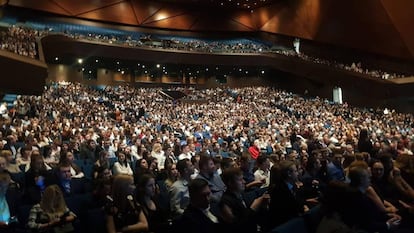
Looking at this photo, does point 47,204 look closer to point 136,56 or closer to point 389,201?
point 389,201

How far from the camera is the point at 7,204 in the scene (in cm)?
443

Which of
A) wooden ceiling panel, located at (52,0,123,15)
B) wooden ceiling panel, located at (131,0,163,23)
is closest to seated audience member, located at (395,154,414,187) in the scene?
wooden ceiling panel, located at (52,0,123,15)

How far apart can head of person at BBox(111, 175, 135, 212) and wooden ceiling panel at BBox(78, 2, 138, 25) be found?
33930 millimetres

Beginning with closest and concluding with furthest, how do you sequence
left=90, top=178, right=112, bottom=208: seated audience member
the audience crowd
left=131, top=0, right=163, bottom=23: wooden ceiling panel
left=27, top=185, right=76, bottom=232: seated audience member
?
left=27, top=185, right=76, bottom=232: seated audience member < left=90, top=178, right=112, bottom=208: seated audience member < the audience crowd < left=131, top=0, right=163, bottom=23: wooden ceiling panel

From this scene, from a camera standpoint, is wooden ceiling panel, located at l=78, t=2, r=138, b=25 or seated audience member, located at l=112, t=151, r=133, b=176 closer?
seated audience member, located at l=112, t=151, r=133, b=176

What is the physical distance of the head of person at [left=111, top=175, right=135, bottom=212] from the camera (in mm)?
3396

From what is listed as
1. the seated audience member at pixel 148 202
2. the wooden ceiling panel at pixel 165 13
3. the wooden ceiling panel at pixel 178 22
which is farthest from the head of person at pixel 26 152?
the wooden ceiling panel at pixel 165 13

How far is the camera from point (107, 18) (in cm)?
3625

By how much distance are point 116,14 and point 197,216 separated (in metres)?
35.5

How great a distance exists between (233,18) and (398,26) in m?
18.9

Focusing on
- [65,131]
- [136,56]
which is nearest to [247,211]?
[65,131]

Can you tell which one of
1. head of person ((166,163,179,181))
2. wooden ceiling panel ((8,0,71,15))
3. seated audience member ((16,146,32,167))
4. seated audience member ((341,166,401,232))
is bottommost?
seated audience member ((341,166,401,232))

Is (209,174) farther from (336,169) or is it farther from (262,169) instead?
(336,169)

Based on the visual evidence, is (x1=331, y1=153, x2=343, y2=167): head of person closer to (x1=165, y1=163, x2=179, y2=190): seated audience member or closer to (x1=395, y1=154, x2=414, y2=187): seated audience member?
(x1=395, y1=154, x2=414, y2=187): seated audience member
